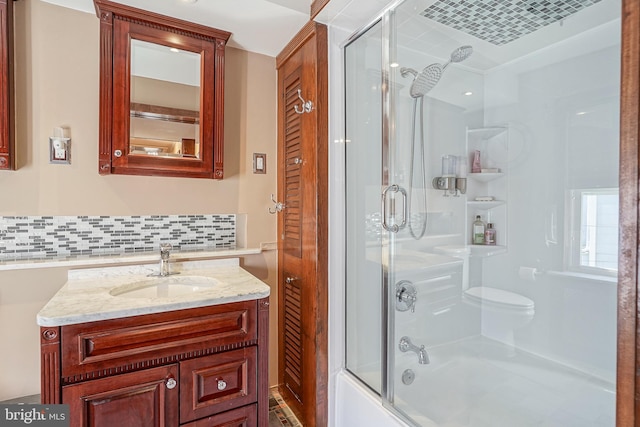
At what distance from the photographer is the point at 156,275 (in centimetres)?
163

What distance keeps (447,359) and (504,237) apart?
0.82 metres

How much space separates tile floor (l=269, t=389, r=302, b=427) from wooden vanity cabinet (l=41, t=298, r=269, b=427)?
413mm

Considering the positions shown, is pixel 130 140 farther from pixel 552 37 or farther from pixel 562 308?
pixel 562 308

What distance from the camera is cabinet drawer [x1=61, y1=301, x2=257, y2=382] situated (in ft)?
3.63

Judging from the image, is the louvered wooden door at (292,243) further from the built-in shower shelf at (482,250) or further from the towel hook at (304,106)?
the built-in shower shelf at (482,250)

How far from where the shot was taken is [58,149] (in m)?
1.53

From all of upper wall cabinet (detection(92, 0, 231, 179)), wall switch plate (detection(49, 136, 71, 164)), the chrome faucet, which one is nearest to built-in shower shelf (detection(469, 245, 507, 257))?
the chrome faucet

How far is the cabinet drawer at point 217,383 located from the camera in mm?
1274

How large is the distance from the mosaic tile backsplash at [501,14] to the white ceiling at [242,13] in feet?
2.23

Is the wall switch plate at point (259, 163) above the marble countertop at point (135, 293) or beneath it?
above

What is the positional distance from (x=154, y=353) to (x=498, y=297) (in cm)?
190

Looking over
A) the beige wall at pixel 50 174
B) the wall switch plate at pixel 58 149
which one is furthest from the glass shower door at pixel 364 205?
the wall switch plate at pixel 58 149

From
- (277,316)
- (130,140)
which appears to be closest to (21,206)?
(130,140)

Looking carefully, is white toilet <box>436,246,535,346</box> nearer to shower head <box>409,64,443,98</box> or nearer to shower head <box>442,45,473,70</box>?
shower head <box>409,64,443,98</box>
